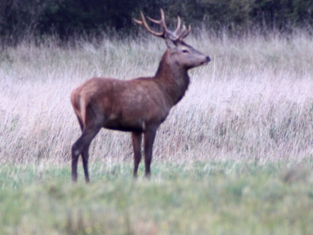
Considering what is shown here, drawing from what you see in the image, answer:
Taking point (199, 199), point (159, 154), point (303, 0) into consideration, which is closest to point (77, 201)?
point (199, 199)

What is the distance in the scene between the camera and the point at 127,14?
27156 millimetres

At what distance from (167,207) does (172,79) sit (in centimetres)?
368

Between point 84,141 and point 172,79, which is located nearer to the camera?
point 84,141

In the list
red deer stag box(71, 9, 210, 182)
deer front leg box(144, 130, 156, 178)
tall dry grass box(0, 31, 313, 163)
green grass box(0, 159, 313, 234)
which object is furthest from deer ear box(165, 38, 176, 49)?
green grass box(0, 159, 313, 234)

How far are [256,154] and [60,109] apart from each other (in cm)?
346

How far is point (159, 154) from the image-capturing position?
1065 cm

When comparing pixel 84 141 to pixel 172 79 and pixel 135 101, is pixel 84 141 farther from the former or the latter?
pixel 172 79

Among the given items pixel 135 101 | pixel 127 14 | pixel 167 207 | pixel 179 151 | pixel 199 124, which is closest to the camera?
pixel 167 207

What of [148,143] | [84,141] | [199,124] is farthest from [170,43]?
[199,124]

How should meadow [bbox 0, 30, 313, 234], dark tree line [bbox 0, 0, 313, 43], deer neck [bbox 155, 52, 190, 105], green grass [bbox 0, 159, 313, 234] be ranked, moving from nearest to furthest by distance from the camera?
1. green grass [bbox 0, 159, 313, 234]
2. meadow [bbox 0, 30, 313, 234]
3. deer neck [bbox 155, 52, 190, 105]
4. dark tree line [bbox 0, 0, 313, 43]

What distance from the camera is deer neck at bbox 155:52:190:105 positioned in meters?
8.30

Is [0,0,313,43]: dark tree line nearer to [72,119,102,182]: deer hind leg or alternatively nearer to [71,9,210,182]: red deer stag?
[71,9,210,182]: red deer stag

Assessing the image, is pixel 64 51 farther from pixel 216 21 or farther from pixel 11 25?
pixel 216 21

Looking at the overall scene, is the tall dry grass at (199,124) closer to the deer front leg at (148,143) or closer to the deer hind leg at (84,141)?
the deer front leg at (148,143)
